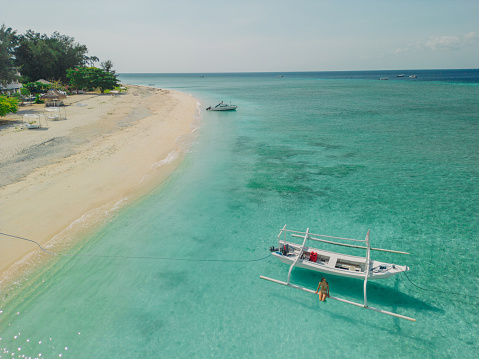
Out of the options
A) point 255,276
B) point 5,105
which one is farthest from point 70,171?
point 5,105

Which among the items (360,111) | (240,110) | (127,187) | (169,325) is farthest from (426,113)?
(169,325)

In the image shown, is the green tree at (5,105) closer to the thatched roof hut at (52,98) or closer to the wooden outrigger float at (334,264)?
the thatched roof hut at (52,98)

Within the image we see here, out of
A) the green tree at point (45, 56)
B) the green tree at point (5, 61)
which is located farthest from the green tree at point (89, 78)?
the green tree at point (5, 61)

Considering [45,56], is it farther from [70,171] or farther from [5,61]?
[70,171]

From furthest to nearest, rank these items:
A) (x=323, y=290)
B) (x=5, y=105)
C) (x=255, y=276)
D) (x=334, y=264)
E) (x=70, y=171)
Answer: (x=5, y=105) < (x=70, y=171) < (x=255, y=276) < (x=334, y=264) < (x=323, y=290)

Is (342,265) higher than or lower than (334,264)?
lower

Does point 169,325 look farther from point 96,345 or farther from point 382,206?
point 382,206

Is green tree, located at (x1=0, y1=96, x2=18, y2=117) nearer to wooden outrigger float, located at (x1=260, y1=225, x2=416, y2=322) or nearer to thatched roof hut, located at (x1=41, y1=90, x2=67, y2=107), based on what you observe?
thatched roof hut, located at (x1=41, y1=90, x2=67, y2=107)
